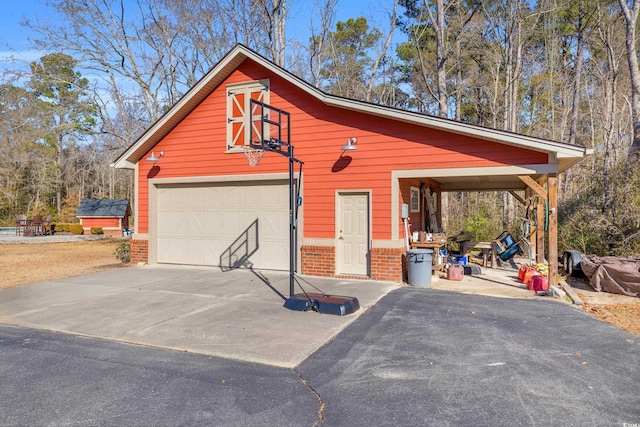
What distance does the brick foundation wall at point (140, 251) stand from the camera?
11.9 m

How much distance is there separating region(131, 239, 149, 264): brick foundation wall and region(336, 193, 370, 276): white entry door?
5792mm

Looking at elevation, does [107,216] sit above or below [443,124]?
below

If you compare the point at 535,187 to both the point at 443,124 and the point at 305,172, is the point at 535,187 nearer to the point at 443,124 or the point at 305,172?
the point at 443,124

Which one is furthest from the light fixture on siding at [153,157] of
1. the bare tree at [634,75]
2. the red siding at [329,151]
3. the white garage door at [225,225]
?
the bare tree at [634,75]

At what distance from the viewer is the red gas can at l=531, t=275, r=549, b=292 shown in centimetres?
830

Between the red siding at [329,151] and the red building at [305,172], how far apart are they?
0.08 feet

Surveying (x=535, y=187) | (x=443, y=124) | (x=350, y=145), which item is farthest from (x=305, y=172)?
(x=535, y=187)

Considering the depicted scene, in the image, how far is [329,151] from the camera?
9.79m

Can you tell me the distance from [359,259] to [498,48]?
703 inches

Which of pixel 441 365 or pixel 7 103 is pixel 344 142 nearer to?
pixel 441 365

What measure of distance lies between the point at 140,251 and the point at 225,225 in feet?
9.45

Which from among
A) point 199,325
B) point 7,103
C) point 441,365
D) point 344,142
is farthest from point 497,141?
point 7,103

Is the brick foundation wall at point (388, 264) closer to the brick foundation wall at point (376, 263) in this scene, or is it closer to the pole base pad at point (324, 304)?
the brick foundation wall at point (376, 263)

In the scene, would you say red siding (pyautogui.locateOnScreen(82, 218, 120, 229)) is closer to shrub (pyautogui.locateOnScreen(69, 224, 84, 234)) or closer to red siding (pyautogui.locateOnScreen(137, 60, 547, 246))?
shrub (pyautogui.locateOnScreen(69, 224, 84, 234))
